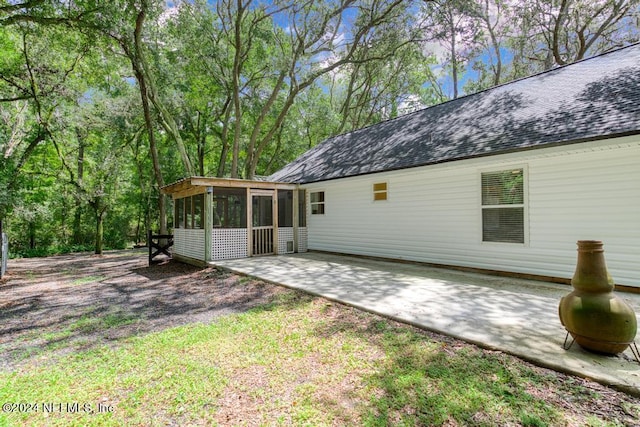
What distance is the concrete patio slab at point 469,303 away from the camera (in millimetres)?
2613

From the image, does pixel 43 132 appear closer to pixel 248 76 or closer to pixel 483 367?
pixel 248 76

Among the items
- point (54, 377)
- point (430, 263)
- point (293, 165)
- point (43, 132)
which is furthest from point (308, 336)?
point (43, 132)

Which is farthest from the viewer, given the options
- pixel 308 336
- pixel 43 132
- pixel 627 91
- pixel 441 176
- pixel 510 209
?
pixel 43 132

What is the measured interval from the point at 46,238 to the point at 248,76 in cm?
1627

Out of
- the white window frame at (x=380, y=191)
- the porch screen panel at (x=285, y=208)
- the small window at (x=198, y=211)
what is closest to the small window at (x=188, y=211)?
the small window at (x=198, y=211)

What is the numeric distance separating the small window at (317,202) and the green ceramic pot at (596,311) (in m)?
8.34

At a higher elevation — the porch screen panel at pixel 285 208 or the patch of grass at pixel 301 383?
the porch screen panel at pixel 285 208

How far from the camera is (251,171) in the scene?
47.2 ft

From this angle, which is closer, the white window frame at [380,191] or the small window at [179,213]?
the white window frame at [380,191]

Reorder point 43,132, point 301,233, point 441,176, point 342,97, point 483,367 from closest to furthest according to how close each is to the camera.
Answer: point 483,367, point 441,176, point 301,233, point 43,132, point 342,97

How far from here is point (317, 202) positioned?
36.0 feet

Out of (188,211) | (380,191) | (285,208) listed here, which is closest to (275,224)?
(285,208)

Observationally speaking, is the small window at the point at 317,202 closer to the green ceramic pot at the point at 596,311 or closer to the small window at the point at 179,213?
the small window at the point at 179,213

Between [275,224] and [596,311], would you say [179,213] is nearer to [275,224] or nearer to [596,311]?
[275,224]
